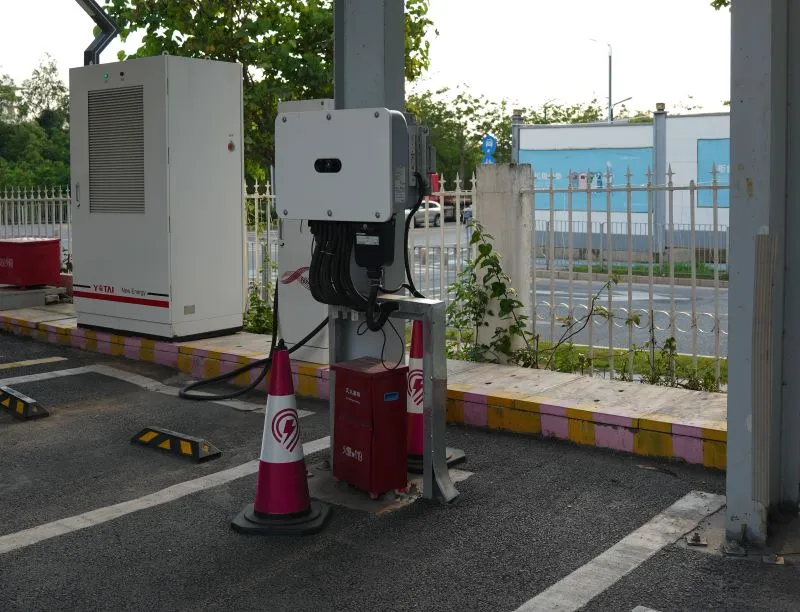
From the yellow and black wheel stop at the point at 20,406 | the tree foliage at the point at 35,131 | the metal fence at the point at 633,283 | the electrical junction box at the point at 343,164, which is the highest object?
the tree foliage at the point at 35,131

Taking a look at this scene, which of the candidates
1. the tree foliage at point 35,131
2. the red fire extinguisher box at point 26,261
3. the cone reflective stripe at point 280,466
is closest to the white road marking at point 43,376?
the red fire extinguisher box at point 26,261

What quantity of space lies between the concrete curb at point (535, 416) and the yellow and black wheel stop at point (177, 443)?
1.61m

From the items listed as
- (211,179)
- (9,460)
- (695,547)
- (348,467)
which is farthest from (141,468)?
A: (211,179)

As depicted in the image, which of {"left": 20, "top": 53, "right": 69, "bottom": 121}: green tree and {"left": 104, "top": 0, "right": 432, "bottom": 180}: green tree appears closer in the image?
{"left": 104, "top": 0, "right": 432, "bottom": 180}: green tree

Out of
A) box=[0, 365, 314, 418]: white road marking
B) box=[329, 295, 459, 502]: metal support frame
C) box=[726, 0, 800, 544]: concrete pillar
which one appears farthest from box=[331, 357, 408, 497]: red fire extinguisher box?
box=[0, 365, 314, 418]: white road marking

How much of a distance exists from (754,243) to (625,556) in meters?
1.50

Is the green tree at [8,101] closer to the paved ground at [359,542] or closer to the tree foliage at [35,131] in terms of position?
the tree foliage at [35,131]

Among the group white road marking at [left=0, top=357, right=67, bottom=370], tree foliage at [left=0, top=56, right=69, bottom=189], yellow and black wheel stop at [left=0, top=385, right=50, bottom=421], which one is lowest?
yellow and black wheel stop at [left=0, top=385, right=50, bottom=421]

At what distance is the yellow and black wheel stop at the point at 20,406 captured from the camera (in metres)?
7.02

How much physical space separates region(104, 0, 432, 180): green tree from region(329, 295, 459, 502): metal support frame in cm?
730

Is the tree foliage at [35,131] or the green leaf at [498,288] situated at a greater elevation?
the tree foliage at [35,131]

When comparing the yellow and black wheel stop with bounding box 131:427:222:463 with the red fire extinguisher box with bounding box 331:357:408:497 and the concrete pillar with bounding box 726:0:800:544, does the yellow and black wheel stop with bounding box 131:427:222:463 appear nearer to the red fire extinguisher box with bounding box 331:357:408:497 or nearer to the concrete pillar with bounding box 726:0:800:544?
the red fire extinguisher box with bounding box 331:357:408:497

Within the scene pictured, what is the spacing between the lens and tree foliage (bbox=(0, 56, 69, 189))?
4078cm

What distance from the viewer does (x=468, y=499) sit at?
5.23 metres
